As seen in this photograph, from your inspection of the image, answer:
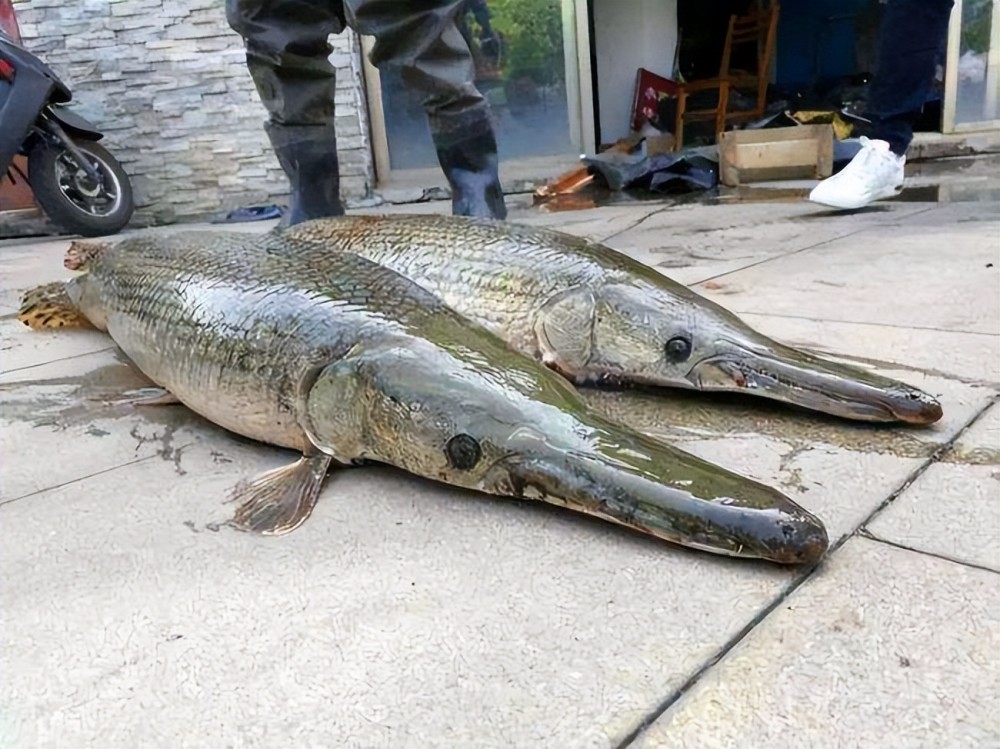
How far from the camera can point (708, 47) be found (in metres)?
9.79

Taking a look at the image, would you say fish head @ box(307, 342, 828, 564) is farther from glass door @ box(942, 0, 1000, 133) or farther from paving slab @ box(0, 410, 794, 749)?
glass door @ box(942, 0, 1000, 133)

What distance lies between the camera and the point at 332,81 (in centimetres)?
345

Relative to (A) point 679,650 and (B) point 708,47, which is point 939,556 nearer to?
(A) point 679,650

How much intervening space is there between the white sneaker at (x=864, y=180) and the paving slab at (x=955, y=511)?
275cm

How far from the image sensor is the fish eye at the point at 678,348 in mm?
1641

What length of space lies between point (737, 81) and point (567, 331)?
7425 mm

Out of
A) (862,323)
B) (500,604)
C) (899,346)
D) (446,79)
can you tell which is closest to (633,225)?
(446,79)

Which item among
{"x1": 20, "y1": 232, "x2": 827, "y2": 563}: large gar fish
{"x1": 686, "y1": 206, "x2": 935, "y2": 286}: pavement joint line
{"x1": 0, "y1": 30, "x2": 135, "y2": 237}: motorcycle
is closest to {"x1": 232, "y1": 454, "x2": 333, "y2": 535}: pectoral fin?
{"x1": 20, "y1": 232, "x2": 827, "y2": 563}: large gar fish

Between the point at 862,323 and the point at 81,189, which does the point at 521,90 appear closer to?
the point at 81,189

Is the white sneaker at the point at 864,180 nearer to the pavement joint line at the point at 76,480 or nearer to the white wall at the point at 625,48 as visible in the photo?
the pavement joint line at the point at 76,480

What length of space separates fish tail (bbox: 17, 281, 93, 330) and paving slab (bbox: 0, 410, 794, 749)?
1381 millimetres

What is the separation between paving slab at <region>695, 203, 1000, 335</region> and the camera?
2176 mm

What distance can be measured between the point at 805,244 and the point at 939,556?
2.37 metres

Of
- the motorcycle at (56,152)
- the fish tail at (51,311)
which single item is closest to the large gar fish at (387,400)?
the fish tail at (51,311)
